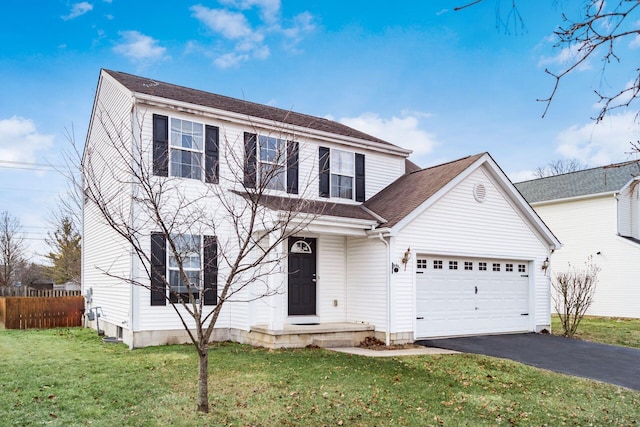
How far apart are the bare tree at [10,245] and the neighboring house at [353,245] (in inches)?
979

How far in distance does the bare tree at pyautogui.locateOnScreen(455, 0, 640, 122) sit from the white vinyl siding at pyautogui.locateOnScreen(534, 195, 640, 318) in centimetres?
2155

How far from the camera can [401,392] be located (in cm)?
789

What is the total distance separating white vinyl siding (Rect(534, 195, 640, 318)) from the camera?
843 inches

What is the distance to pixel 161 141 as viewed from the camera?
39.9 ft

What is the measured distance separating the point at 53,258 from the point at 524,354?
3403cm

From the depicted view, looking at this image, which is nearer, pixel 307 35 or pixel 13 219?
pixel 307 35

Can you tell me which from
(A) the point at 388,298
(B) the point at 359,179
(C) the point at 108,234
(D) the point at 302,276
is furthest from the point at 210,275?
(B) the point at 359,179

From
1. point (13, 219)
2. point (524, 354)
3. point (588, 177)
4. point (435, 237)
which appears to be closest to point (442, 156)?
point (588, 177)

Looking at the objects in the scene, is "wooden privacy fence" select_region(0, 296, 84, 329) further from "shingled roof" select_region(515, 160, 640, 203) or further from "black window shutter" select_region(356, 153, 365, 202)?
"shingled roof" select_region(515, 160, 640, 203)

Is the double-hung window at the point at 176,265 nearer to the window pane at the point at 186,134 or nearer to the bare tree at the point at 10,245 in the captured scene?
the window pane at the point at 186,134

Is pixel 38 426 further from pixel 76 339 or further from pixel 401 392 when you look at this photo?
pixel 76 339


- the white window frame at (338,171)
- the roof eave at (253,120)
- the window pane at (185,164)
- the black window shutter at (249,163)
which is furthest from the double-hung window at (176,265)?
the white window frame at (338,171)

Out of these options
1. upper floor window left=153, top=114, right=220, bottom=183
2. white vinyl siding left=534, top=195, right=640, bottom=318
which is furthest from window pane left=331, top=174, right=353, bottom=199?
white vinyl siding left=534, top=195, right=640, bottom=318

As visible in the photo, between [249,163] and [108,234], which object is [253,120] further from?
[108,234]
